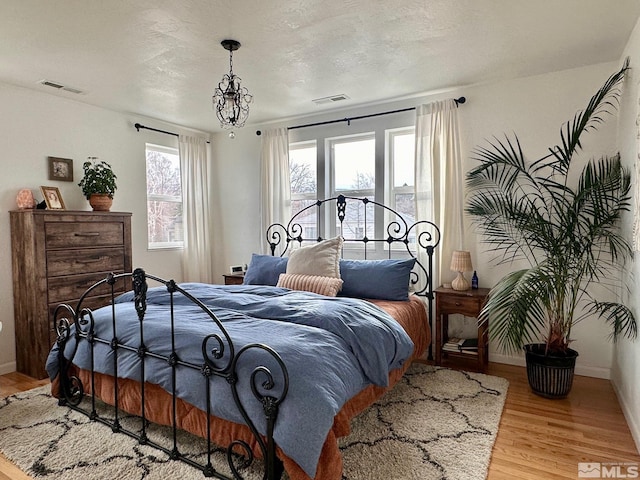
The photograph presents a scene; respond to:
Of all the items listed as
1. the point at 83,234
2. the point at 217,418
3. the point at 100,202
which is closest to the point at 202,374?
the point at 217,418

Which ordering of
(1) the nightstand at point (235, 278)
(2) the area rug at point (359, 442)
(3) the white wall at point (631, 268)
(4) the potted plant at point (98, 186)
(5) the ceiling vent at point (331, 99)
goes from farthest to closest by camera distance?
(1) the nightstand at point (235, 278) → (5) the ceiling vent at point (331, 99) → (4) the potted plant at point (98, 186) → (3) the white wall at point (631, 268) → (2) the area rug at point (359, 442)

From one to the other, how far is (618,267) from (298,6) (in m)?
2.92

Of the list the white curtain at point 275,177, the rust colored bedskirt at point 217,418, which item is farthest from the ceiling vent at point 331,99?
the rust colored bedskirt at point 217,418

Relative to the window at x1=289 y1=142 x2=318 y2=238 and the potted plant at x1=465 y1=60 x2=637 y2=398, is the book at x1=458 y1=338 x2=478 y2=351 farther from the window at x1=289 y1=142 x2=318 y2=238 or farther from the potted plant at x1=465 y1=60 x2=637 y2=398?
the window at x1=289 y1=142 x2=318 y2=238

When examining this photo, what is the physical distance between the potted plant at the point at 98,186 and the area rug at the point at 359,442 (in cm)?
173

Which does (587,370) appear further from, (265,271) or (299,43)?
(299,43)

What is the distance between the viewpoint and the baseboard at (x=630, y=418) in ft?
7.25

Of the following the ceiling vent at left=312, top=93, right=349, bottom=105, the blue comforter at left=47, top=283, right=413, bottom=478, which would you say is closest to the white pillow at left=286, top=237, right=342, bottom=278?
the blue comforter at left=47, top=283, right=413, bottom=478

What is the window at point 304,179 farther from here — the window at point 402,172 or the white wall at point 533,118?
the window at point 402,172

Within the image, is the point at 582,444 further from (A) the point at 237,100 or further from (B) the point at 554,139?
(A) the point at 237,100

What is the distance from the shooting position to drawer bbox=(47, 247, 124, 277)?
3359 millimetres

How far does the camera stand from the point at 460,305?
336cm

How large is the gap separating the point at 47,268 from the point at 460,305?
136 inches

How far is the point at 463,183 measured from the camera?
3.64 meters
